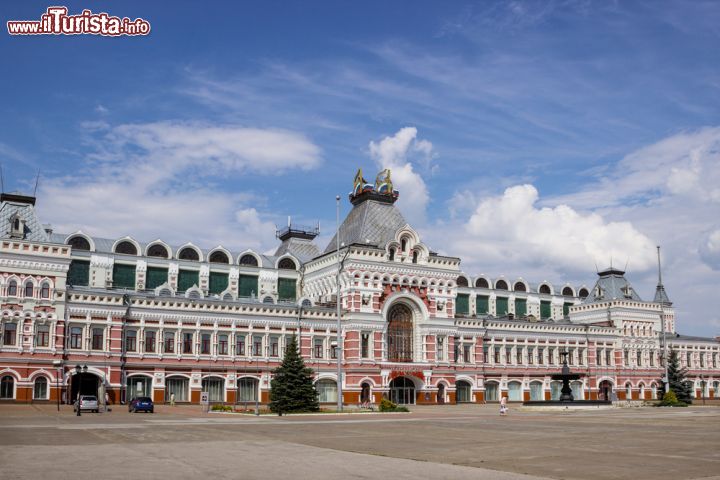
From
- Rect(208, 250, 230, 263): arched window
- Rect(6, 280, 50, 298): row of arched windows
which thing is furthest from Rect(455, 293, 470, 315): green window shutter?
Rect(6, 280, 50, 298): row of arched windows

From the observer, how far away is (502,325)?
89.2 m

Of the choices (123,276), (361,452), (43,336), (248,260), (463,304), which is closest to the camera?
(361,452)

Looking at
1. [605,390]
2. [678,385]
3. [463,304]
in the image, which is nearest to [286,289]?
[463,304]

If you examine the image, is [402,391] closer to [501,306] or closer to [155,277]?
[155,277]

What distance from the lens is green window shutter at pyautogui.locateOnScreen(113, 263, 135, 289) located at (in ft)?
254

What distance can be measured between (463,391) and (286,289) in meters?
23.3

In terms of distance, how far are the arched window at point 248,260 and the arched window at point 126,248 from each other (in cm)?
1219

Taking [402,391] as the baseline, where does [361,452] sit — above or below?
above

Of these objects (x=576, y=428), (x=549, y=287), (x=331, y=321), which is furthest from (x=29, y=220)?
(x=549, y=287)

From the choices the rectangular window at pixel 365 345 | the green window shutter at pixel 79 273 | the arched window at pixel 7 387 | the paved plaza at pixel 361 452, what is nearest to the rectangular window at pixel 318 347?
the rectangular window at pixel 365 345

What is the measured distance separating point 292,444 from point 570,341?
75.8 meters

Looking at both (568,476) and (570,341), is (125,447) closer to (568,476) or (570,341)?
(568,476)

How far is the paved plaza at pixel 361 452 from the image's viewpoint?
17781mm

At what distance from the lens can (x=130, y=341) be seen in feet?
223
